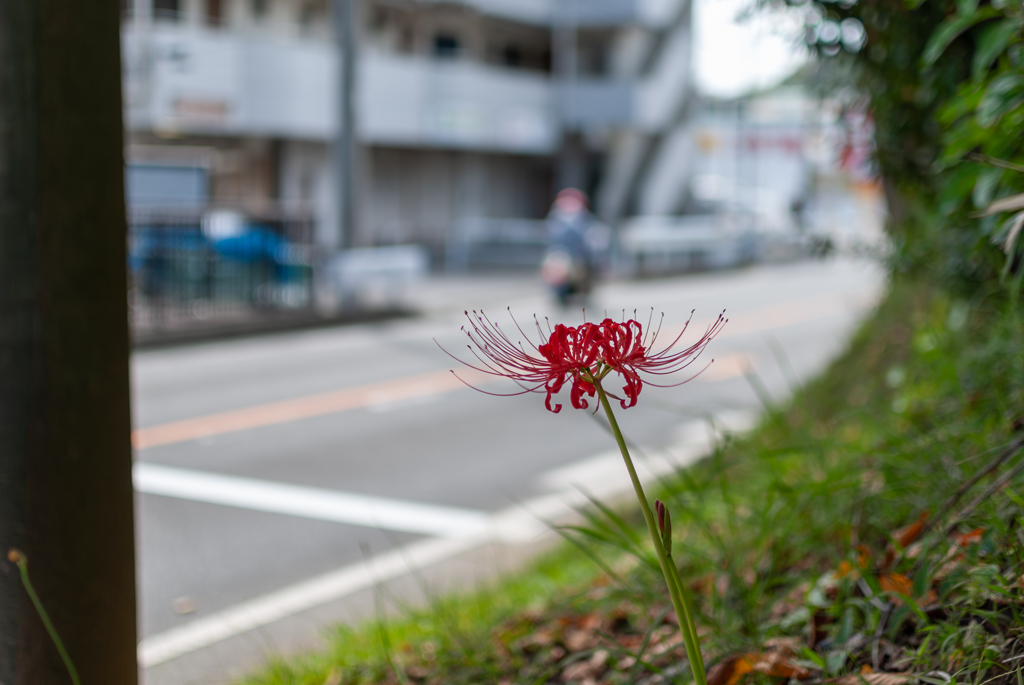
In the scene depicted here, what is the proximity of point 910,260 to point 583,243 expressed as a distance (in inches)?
491

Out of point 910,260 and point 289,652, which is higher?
point 910,260

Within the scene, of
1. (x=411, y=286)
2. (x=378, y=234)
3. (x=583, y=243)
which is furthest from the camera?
(x=378, y=234)

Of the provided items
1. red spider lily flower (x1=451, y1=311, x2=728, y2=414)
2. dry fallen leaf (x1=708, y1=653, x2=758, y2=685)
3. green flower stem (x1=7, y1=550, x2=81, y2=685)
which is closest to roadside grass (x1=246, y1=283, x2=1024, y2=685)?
dry fallen leaf (x1=708, y1=653, x2=758, y2=685)

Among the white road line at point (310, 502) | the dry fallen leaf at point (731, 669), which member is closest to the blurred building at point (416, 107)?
the white road line at point (310, 502)

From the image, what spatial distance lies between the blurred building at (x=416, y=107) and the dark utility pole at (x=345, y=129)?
0.13 metres

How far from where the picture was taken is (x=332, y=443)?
8.01 m

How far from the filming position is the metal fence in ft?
47.1

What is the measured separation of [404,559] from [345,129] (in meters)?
12.2

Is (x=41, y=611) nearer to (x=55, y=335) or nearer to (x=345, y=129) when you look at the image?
(x=55, y=335)

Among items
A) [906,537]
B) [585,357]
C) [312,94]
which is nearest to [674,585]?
[585,357]

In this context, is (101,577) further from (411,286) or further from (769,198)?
(769,198)

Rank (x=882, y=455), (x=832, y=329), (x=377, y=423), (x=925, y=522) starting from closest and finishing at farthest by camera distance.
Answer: (x=925, y=522)
(x=882, y=455)
(x=377, y=423)
(x=832, y=329)

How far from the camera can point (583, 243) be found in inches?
667

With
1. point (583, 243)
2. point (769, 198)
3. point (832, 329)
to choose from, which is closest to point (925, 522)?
point (832, 329)
